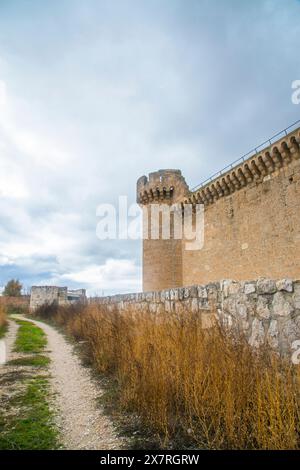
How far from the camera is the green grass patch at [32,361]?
22.3 ft

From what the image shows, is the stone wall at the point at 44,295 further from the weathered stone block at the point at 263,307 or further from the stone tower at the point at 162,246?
the weathered stone block at the point at 263,307

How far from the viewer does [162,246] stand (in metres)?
19.8

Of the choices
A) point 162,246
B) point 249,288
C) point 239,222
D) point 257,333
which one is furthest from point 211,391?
point 162,246

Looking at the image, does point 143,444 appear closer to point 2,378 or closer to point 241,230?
point 2,378

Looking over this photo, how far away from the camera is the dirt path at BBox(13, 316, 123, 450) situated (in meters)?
2.99

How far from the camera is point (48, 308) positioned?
23.1 meters

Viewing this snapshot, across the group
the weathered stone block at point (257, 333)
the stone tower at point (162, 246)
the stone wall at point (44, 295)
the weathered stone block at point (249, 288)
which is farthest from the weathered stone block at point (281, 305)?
the stone wall at point (44, 295)

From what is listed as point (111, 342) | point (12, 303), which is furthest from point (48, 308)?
point (111, 342)

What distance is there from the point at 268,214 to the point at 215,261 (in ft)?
14.6

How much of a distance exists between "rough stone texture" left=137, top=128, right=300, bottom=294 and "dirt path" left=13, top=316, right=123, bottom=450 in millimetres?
8630

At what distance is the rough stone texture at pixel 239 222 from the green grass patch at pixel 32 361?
8814 mm

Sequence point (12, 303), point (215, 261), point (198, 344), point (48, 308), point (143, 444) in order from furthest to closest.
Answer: point (12, 303) → point (48, 308) → point (215, 261) → point (198, 344) → point (143, 444)

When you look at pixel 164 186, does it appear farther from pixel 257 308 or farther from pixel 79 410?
pixel 79 410

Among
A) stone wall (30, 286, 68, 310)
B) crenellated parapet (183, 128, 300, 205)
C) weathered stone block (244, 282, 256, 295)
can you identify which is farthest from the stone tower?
weathered stone block (244, 282, 256, 295)
